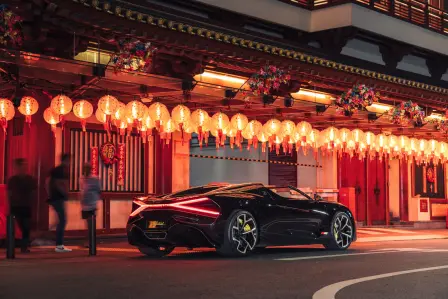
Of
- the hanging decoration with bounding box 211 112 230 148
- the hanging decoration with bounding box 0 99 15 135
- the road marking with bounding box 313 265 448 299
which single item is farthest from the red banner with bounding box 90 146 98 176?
the road marking with bounding box 313 265 448 299

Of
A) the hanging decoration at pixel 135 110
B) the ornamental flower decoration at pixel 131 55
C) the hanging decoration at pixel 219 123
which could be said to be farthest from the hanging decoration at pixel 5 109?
the hanging decoration at pixel 219 123

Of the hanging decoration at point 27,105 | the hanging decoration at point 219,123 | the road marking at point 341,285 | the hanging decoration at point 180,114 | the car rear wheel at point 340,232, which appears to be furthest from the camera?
the hanging decoration at point 219,123

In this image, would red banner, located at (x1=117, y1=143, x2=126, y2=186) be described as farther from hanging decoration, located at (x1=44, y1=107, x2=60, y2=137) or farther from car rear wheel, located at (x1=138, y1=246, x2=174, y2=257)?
car rear wheel, located at (x1=138, y1=246, x2=174, y2=257)

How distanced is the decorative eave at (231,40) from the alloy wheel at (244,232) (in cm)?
461

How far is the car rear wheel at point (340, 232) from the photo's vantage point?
15.1 metres

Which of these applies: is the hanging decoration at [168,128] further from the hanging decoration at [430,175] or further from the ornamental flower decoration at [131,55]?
the hanging decoration at [430,175]


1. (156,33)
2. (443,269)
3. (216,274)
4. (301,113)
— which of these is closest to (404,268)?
(443,269)

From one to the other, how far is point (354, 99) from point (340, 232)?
5966mm

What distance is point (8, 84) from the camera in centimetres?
1623

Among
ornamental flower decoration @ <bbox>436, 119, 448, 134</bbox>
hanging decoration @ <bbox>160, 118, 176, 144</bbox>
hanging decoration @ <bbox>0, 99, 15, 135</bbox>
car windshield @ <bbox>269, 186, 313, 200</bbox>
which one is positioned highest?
ornamental flower decoration @ <bbox>436, 119, 448, 134</bbox>

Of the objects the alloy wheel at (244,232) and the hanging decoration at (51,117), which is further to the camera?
the hanging decoration at (51,117)

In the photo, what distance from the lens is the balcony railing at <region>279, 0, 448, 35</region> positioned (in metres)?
21.7

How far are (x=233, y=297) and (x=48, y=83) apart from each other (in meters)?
10.1

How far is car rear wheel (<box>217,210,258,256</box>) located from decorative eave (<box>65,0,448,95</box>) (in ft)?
15.0
